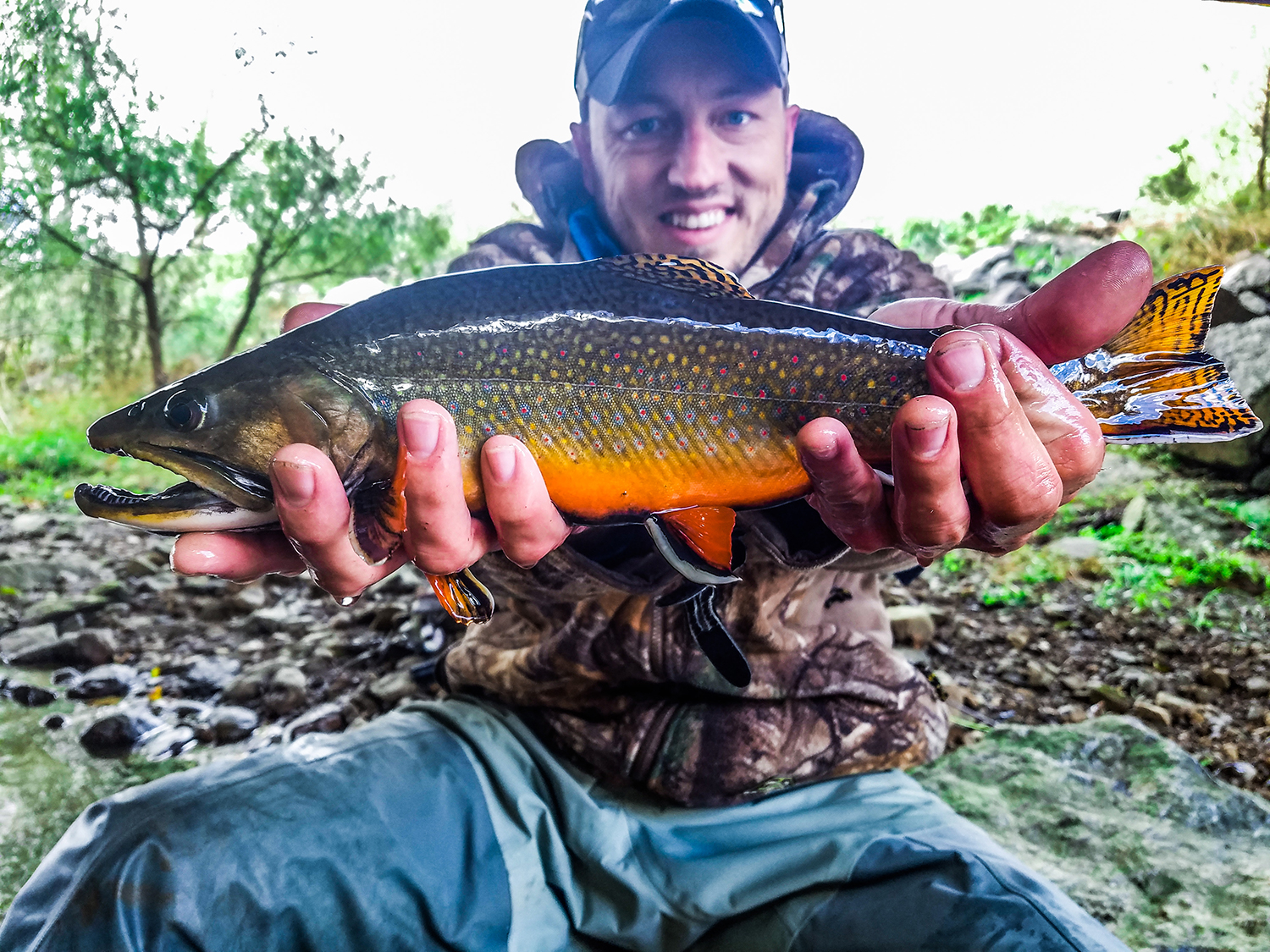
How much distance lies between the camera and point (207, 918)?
1.19 meters

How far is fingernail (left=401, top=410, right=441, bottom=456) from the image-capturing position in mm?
874

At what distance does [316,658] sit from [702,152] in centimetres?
240

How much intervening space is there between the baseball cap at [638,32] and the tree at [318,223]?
7.89 ft

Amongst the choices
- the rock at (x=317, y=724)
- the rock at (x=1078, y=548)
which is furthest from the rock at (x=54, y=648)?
the rock at (x=1078, y=548)

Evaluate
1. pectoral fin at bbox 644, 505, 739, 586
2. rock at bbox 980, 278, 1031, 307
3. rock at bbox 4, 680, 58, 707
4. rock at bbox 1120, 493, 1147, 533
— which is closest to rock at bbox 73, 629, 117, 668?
rock at bbox 4, 680, 58, 707

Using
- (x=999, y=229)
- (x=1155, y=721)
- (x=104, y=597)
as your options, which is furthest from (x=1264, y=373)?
(x=104, y=597)

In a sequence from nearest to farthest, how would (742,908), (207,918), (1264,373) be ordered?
(207,918)
(742,908)
(1264,373)

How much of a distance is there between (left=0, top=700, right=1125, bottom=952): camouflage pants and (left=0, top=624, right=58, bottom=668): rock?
194cm

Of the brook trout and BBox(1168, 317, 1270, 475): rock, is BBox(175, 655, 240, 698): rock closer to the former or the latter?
the brook trout

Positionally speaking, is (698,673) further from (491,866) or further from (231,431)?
(231,431)

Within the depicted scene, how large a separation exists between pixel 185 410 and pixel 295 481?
17 centimetres

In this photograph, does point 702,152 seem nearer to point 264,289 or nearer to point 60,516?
point 264,289

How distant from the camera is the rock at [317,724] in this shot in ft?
8.04

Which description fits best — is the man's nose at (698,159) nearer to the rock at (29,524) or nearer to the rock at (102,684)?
the rock at (102,684)
